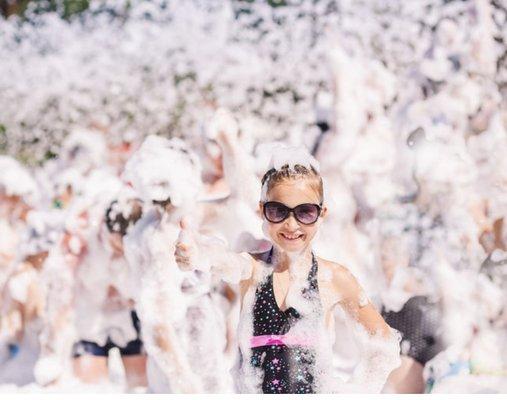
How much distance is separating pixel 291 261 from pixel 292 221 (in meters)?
0.11

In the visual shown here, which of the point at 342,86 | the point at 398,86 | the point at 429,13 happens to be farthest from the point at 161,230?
the point at 429,13

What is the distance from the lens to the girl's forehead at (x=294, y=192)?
58.9 inches

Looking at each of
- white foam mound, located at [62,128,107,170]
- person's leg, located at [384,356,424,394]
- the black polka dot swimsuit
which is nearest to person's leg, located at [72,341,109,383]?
white foam mound, located at [62,128,107,170]

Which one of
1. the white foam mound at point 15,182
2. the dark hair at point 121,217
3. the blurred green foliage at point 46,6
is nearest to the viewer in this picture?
the dark hair at point 121,217

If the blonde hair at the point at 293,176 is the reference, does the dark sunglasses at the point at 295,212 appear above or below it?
below

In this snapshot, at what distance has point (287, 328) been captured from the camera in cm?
151

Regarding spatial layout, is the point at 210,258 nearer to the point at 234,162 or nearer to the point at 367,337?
the point at 367,337

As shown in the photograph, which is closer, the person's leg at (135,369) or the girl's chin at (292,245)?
the girl's chin at (292,245)

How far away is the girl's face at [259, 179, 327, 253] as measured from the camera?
1.50 meters

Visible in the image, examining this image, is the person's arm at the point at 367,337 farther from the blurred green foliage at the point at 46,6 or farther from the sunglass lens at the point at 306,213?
the blurred green foliage at the point at 46,6

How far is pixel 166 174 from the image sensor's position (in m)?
2.05

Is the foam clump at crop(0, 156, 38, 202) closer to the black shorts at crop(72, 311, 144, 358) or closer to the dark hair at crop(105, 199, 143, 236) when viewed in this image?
the dark hair at crop(105, 199, 143, 236)

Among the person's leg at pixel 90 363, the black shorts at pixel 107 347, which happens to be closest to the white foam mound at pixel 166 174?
the black shorts at pixel 107 347

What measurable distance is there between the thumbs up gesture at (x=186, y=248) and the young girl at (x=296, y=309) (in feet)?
0.31
